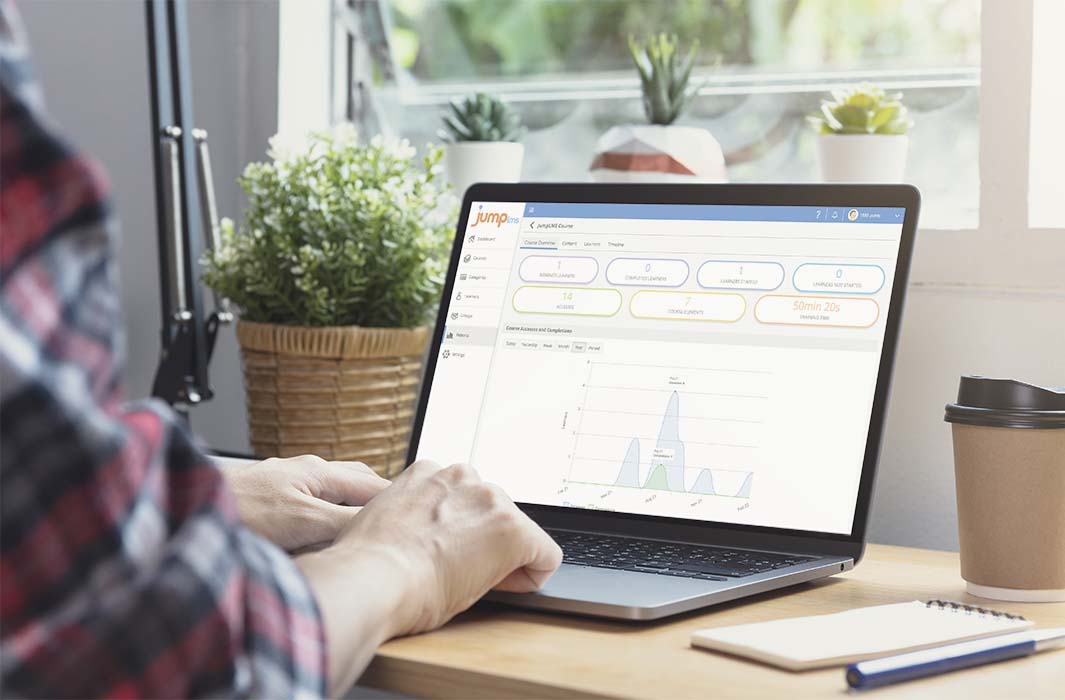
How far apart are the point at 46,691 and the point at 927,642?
1.49 feet

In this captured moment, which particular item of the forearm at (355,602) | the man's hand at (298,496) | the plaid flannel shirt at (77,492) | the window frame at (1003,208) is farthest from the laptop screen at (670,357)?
the plaid flannel shirt at (77,492)

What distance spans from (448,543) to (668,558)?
22 cm

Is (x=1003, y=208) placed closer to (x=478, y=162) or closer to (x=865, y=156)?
(x=865, y=156)

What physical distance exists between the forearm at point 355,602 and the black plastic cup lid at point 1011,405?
16.8 inches

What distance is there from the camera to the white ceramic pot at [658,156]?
1310 mm

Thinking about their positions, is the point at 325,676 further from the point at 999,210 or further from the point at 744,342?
the point at 999,210

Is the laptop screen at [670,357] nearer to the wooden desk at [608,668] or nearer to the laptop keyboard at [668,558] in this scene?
the laptop keyboard at [668,558]

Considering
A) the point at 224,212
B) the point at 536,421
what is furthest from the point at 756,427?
the point at 224,212

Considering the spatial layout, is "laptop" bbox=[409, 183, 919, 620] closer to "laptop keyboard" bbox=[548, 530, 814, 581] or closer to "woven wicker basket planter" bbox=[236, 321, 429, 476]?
"laptop keyboard" bbox=[548, 530, 814, 581]

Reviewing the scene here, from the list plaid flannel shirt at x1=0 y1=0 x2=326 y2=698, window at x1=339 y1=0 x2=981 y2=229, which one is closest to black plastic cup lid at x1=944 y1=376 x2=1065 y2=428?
window at x1=339 y1=0 x2=981 y2=229

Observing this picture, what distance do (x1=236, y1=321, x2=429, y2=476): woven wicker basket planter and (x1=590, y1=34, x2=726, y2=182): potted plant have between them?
0.30m

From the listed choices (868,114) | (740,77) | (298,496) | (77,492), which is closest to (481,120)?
(740,77)

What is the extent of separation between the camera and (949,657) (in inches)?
24.5

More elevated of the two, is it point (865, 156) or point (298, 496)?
point (865, 156)
